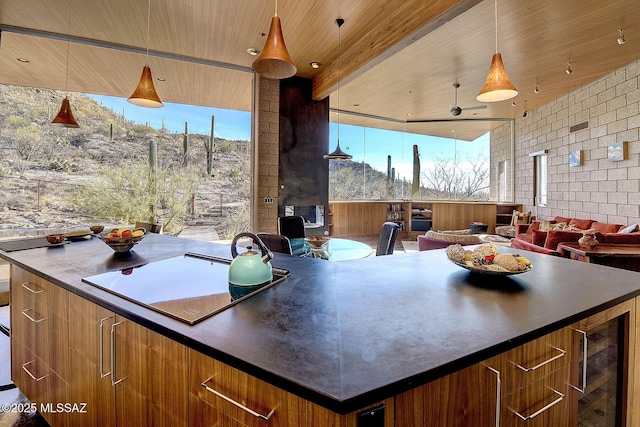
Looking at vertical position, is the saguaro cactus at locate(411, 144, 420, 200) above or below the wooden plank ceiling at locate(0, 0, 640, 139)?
below

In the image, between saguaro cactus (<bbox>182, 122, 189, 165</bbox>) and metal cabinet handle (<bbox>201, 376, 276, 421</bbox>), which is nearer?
metal cabinet handle (<bbox>201, 376, 276, 421</bbox>)

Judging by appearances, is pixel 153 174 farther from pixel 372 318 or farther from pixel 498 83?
pixel 372 318

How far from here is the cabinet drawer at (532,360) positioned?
782 mm

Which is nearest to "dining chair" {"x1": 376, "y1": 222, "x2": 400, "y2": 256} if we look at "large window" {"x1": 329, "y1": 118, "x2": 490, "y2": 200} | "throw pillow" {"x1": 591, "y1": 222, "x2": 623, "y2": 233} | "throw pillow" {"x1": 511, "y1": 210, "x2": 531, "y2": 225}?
"throw pillow" {"x1": 591, "y1": 222, "x2": 623, "y2": 233}

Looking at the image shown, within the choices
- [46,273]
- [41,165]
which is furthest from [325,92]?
[41,165]

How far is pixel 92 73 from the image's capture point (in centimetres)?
478

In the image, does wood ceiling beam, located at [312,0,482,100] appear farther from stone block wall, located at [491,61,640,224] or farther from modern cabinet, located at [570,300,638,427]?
stone block wall, located at [491,61,640,224]

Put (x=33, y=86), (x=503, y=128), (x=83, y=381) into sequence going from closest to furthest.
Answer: (x=83, y=381) < (x=33, y=86) < (x=503, y=128)

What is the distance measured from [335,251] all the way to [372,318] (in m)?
1.99

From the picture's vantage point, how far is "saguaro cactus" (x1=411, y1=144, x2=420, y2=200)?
912cm

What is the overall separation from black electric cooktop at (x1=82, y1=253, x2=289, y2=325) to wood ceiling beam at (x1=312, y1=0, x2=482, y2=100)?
9.11ft

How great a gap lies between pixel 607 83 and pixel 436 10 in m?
4.86

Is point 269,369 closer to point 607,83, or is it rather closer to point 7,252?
point 7,252

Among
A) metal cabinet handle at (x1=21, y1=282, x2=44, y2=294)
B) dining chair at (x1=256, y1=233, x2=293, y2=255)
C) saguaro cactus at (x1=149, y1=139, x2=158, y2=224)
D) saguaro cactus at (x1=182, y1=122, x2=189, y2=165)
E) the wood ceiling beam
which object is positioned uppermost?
the wood ceiling beam
